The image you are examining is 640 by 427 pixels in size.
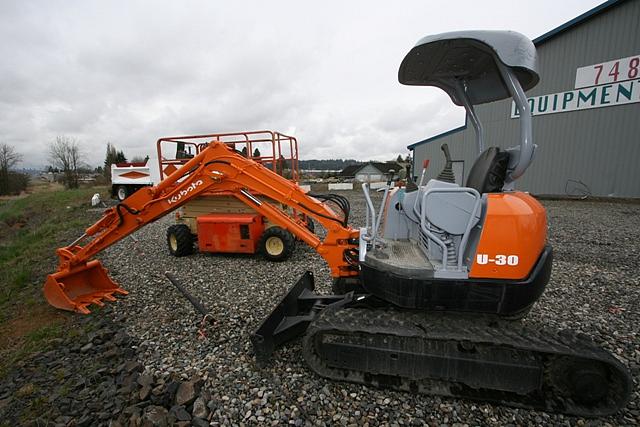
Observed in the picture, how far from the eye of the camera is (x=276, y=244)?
264 inches

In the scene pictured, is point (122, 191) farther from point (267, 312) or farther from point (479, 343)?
point (479, 343)

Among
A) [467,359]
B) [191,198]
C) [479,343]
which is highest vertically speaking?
[191,198]

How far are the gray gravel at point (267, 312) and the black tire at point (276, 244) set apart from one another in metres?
0.25

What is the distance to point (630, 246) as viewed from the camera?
23.9ft

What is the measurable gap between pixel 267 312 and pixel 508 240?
10.5ft

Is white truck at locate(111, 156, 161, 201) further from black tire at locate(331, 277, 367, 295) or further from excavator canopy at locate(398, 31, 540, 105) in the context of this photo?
excavator canopy at locate(398, 31, 540, 105)

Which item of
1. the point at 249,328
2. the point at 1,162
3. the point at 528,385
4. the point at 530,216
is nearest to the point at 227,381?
the point at 249,328

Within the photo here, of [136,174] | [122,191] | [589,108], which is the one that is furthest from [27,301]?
[589,108]

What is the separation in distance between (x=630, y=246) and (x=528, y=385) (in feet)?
24.1

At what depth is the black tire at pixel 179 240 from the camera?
283 inches

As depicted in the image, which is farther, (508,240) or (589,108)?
(589,108)

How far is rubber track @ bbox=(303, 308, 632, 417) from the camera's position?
248cm

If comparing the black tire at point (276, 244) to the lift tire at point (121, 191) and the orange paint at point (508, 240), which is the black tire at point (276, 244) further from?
the lift tire at point (121, 191)

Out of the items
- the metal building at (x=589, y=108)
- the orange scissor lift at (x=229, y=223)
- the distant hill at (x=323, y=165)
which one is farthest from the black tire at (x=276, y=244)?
the distant hill at (x=323, y=165)
